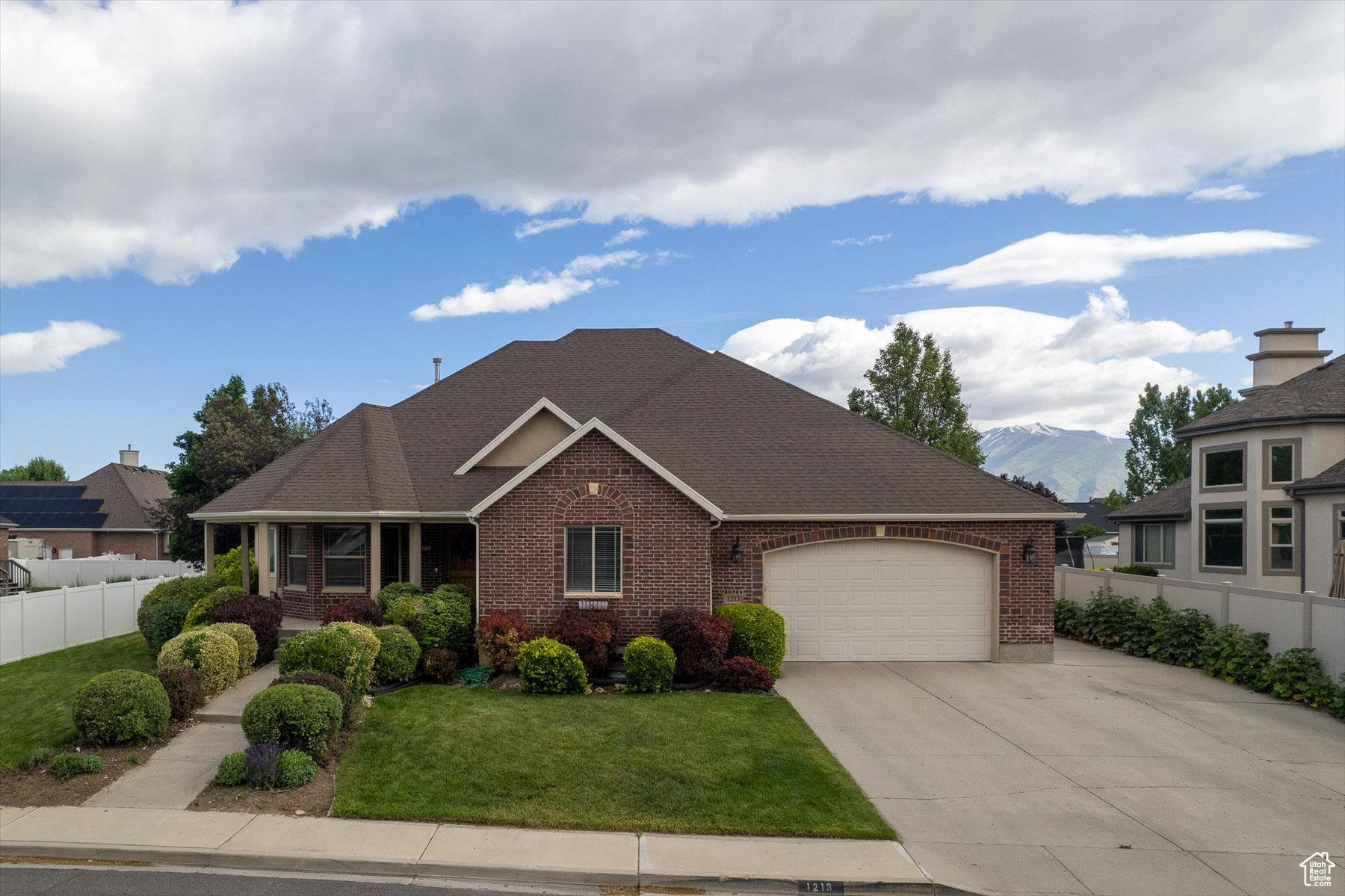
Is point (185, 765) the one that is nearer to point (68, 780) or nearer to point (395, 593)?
point (68, 780)

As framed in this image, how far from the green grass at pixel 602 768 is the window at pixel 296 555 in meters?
6.78

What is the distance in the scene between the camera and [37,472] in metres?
79.7

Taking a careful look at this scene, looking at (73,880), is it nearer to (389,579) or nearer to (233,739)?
(233,739)

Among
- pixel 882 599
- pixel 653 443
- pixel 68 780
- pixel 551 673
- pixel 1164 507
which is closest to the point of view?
pixel 68 780

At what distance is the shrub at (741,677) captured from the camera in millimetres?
13820

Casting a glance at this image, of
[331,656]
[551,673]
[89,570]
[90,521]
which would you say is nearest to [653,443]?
[551,673]

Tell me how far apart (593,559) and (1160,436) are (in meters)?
49.8

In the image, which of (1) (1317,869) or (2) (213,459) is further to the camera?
(2) (213,459)

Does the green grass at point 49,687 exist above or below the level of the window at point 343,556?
below

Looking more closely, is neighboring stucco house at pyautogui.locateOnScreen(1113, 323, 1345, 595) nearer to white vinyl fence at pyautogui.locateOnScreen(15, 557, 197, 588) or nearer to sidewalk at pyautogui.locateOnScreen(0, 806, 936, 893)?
sidewalk at pyautogui.locateOnScreen(0, 806, 936, 893)

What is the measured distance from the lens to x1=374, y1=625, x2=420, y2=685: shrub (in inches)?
525

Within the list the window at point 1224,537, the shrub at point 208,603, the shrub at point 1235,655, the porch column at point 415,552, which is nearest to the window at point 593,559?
the porch column at point 415,552

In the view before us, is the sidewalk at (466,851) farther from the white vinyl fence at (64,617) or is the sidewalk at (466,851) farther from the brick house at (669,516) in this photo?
the white vinyl fence at (64,617)

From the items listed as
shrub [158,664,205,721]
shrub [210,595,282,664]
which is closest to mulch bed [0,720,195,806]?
shrub [158,664,205,721]
